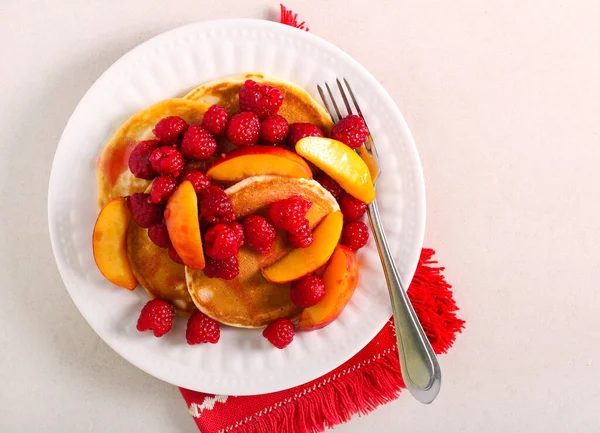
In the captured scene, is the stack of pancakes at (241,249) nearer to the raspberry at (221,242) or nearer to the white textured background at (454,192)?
the raspberry at (221,242)

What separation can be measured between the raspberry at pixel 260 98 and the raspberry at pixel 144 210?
1.24ft

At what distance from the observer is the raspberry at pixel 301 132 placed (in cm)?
159

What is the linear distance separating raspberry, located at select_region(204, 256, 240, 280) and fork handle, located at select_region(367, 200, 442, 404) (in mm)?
429

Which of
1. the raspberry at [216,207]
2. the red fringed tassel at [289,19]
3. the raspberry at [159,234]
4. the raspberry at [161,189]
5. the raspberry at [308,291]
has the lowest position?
the raspberry at [308,291]

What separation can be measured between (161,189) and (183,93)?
1.21 feet

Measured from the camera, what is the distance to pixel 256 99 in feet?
5.14

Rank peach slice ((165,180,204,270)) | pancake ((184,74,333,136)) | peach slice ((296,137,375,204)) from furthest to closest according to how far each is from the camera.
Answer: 1. pancake ((184,74,333,136))
2. peach slice ((296,137,375,204))
3. peach slice ((165,180,204,270))

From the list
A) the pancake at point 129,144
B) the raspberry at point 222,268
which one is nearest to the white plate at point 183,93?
the pancake at point 129,144

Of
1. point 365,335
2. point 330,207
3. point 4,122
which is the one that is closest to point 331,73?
point 330,207

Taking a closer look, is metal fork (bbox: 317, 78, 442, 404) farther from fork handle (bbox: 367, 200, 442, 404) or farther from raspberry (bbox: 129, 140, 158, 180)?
raspberry (bbox: 129, 140, 158, 180)

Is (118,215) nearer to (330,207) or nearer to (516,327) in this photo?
(330,207)

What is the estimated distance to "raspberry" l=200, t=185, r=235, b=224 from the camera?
57.9 inches

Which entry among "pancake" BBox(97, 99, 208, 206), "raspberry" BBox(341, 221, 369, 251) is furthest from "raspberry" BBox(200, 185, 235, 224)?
"raspberry" BBox(341, 221, 369, 251)

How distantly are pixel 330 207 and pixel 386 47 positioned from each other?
0.61 meters
